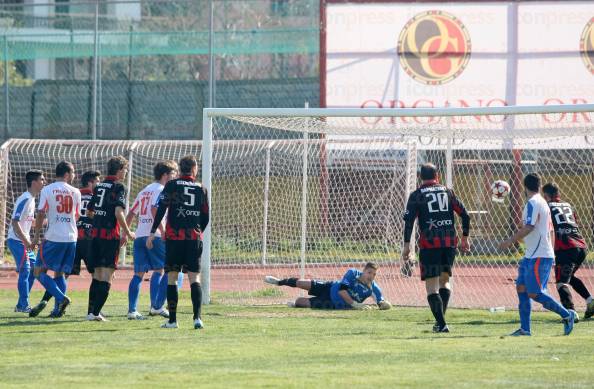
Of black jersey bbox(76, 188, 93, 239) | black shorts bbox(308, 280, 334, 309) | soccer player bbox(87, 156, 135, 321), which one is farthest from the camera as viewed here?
black shorts bbox(308, 280, 334, 309)

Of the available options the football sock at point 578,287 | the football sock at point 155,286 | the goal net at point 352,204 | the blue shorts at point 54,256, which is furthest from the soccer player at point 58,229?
the football sock at point 578,287

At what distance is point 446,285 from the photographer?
40.5 feet

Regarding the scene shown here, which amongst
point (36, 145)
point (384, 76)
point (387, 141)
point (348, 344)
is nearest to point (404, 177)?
point (387, 141)

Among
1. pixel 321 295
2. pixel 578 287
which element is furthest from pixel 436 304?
pixel 321 295

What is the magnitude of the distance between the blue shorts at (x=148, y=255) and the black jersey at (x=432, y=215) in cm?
337

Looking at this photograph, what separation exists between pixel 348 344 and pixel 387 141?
11.4 metres

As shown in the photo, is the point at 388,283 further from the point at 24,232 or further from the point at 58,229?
the point at 58,229

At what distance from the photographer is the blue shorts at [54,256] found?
13.0 meters

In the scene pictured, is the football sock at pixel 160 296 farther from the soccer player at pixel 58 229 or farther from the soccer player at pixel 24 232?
the soccer player at pixel 24 232

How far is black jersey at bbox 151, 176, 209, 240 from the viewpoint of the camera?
11633 mm

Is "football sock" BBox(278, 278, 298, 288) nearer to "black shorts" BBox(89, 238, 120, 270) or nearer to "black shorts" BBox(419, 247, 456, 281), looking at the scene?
"black shorts" BBox(89, 238, 120, 270)

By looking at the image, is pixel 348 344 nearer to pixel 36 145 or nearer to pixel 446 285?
pixel 446 285

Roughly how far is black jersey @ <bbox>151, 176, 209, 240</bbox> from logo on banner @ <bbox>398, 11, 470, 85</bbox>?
12914mm

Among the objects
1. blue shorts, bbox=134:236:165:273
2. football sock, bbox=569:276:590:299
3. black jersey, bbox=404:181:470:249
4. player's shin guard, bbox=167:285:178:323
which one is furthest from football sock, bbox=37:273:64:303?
football sock, bbox=569:276:590:299
